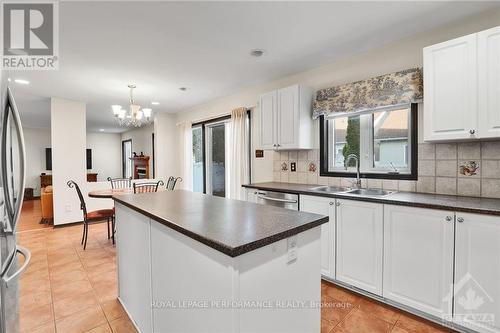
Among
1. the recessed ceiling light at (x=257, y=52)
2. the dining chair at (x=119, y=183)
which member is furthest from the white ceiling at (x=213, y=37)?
the dining chair at (x=119, y=183)

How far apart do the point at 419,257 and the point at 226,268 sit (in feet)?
5.34

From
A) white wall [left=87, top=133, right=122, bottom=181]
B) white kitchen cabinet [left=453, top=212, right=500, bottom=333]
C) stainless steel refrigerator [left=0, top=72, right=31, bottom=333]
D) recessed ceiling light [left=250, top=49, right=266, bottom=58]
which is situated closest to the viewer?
stainless steel refrigerator [left=0, top=72, right=31, bottom=333]

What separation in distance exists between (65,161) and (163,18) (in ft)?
12.8

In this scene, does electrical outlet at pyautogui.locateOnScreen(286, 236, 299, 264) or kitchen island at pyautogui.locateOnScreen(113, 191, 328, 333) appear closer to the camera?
kitchen island at pyautogui.locateOnScreen(113, 191, 328, 333)

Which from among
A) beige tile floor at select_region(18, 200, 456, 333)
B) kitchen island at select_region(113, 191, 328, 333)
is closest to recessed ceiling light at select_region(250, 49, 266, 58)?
kitchen island at select_region(113, 191, 328, 333)

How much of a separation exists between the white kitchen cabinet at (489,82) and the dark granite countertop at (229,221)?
145 cm

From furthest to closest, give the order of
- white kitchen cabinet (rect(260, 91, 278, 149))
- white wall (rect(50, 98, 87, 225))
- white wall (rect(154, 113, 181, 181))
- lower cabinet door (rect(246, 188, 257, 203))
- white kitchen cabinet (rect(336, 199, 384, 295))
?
white wall (rect(154, 113, 181, 181)) → white wall (rect(50, 98, 87, 225)) → white kitchen cabinet (rect(260, 91, 278, 149)) → lower cabinet door (rect(246, 188, 257, 203)) → white kitchen cabinet (rect(336, 199, 384, 295))

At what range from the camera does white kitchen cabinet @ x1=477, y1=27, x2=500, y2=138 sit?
5.59ft

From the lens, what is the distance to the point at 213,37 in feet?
7.66

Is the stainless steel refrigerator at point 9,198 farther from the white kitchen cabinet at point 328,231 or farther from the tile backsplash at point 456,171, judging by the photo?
the tile backsplash at point 456,171

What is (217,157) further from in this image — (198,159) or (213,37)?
(213,37)

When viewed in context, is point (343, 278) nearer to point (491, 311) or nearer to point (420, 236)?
point (420, 236)

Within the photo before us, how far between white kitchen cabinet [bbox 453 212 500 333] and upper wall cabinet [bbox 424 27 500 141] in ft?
2.21

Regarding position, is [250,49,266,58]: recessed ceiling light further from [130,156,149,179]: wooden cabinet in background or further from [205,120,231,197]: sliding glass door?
[130,156,149,179]: wooden cabinet in background
